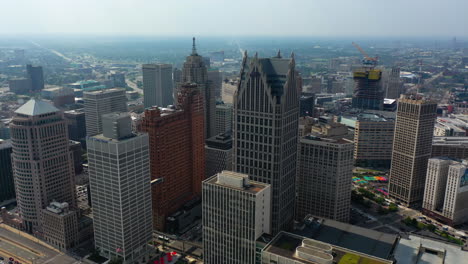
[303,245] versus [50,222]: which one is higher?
[303,245]

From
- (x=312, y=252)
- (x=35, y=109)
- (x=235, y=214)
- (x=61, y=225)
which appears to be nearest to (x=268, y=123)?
(x=235, y=214)

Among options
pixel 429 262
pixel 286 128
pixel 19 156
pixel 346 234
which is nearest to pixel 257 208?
pixel 286 128

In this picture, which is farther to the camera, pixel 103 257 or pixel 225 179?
pixel 103 257

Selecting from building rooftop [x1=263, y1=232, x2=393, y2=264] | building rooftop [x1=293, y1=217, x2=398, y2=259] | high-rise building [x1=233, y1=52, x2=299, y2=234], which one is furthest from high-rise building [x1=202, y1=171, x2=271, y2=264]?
building rooftop [x1=293, y1=217, x2=398, y2=259]

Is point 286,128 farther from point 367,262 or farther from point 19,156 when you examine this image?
point 19,156

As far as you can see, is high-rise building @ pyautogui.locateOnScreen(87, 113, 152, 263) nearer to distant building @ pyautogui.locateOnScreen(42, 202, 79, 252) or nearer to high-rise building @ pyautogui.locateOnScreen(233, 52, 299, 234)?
distant building @ pyautogui.locateOnScreen(42, 202, 79, 252)

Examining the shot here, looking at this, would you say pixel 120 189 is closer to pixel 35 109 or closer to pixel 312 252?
pixel 35 109
